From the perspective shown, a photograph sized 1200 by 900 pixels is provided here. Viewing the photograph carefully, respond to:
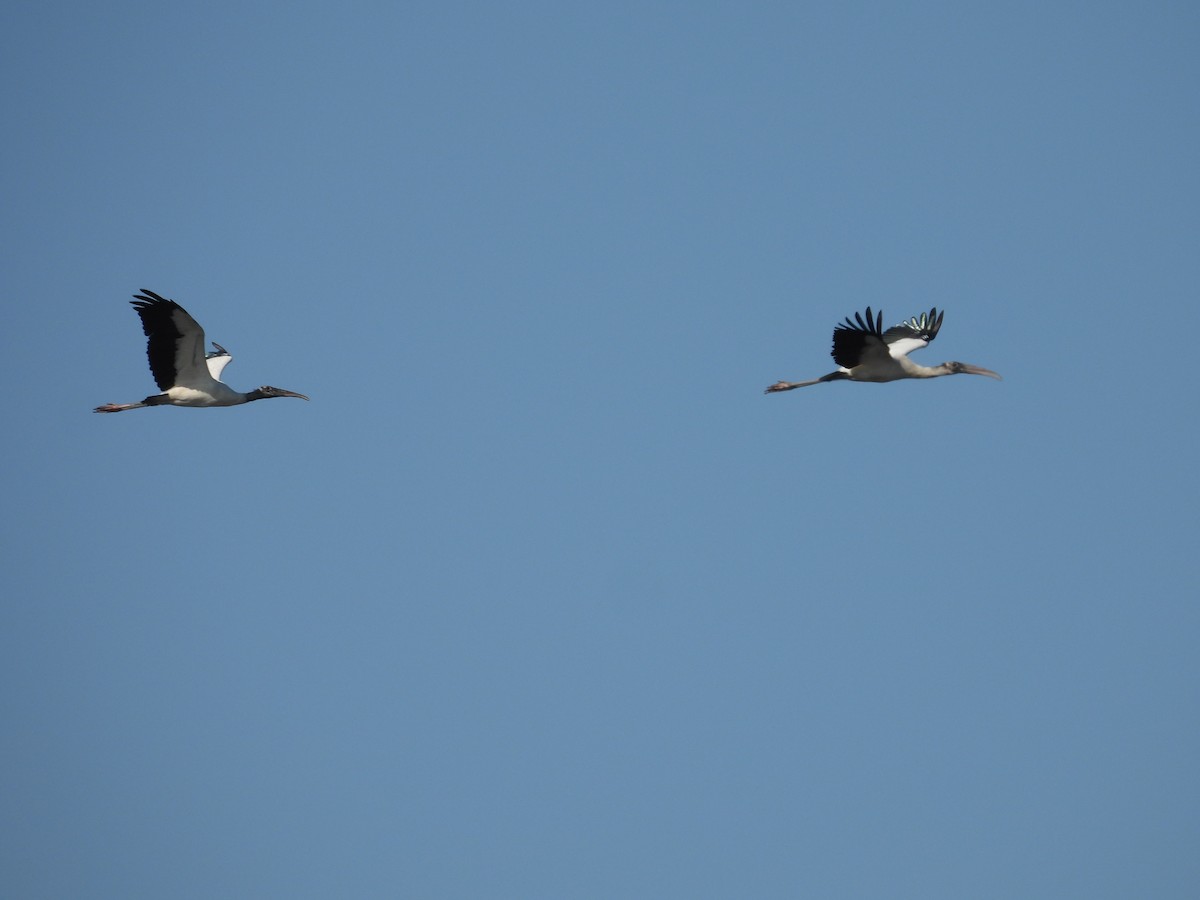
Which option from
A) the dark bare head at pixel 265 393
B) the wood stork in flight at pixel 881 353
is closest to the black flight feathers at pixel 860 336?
the wood stork in flight at pixel 881 353

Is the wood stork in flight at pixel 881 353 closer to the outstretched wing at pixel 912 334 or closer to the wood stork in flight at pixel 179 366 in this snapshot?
the outstretched wing at pixel 912 334

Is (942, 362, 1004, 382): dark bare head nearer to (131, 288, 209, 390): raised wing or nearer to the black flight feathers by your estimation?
the black flight feathers

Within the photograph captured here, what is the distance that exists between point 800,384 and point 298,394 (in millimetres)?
10434

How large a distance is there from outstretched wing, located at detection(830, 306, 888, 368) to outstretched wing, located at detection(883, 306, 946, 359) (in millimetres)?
1354

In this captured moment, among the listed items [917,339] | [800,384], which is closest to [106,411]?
[800,384]

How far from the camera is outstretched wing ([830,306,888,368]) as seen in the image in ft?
107

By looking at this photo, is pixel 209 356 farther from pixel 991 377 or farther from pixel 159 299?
pixel 991 377

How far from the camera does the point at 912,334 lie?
121 ft

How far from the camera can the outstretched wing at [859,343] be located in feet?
107

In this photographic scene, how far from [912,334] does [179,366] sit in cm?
1481

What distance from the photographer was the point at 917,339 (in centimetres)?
3662

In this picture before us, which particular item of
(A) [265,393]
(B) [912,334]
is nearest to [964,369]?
(B) [912,334]

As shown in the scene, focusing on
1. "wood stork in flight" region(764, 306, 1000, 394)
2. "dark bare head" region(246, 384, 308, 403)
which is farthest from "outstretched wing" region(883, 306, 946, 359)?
"dark bare head" region(246, 384, 308, 403)

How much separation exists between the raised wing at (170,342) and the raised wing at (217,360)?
1102mm
